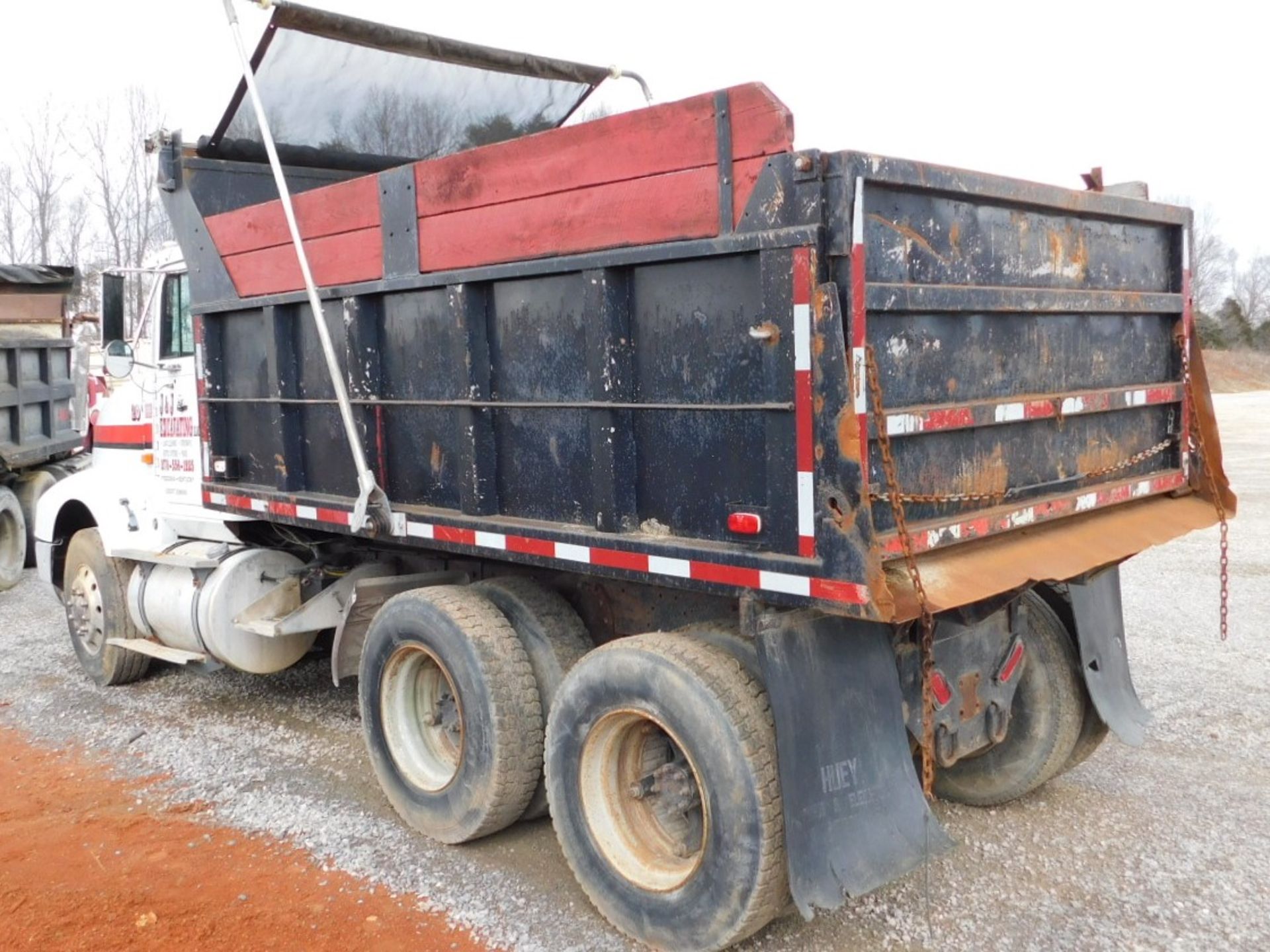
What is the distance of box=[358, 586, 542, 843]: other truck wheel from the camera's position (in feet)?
13.9

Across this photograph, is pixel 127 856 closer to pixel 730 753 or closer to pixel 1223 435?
pixel 730 753

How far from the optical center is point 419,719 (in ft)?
16.0

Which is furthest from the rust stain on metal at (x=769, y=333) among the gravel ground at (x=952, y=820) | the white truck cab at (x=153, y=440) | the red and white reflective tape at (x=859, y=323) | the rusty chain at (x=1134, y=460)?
the white truck cab at (x=153, y=440)

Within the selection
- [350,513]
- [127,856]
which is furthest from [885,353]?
[127,856]

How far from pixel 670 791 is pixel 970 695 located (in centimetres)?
115

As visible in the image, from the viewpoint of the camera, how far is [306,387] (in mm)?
5215

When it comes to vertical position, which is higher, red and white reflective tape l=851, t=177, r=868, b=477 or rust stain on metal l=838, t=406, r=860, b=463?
red and white reflective tape l=851, t=177, r=868, b=477

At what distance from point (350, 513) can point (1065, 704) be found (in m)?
3.10

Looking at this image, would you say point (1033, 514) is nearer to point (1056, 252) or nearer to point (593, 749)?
point (1056, 252)

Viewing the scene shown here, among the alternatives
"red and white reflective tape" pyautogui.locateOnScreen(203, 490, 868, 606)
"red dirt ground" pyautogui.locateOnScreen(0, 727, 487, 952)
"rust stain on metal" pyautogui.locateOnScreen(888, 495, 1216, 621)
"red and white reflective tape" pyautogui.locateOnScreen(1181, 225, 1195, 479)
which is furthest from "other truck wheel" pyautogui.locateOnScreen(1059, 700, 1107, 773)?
"red dirt ground" pyautogui.locateOnScreen(0, 727, 487, 952)

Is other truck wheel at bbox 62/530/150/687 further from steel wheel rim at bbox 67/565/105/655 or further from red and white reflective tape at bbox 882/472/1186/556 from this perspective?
red and white reflective tape at bbox 882/472/1186/556

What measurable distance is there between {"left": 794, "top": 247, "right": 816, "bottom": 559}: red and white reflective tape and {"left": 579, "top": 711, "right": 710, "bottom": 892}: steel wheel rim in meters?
0.95

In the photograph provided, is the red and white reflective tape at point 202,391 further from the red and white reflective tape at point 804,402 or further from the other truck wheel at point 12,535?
the other truck wheel at point 12,535

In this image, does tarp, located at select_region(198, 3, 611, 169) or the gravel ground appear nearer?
the gravel ground
